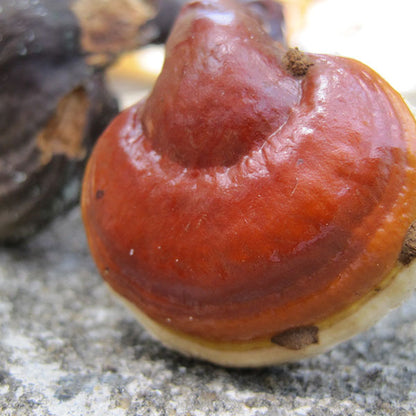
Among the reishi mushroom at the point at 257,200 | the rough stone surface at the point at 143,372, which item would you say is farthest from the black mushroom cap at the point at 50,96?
the reishi mushroom at the point at 257,200

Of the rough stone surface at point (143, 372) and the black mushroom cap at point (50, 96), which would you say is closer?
the rough stone surface at point (143, 372)

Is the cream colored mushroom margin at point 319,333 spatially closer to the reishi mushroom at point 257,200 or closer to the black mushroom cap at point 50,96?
the reishi mushroom at point 257,200

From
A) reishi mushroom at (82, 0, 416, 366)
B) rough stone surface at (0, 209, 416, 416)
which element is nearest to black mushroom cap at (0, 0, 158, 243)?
rough stone surface at (0, 209, 416, 416)

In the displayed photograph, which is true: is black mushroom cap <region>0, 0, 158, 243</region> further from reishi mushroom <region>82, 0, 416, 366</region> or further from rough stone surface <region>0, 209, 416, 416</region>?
reishi mushroom <region>82, 0, 416, 366</region>

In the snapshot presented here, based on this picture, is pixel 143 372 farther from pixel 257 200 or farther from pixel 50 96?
pixel 50 96

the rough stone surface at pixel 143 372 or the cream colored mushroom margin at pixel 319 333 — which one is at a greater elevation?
the cream colored mushroom margin at pixel 319 333
